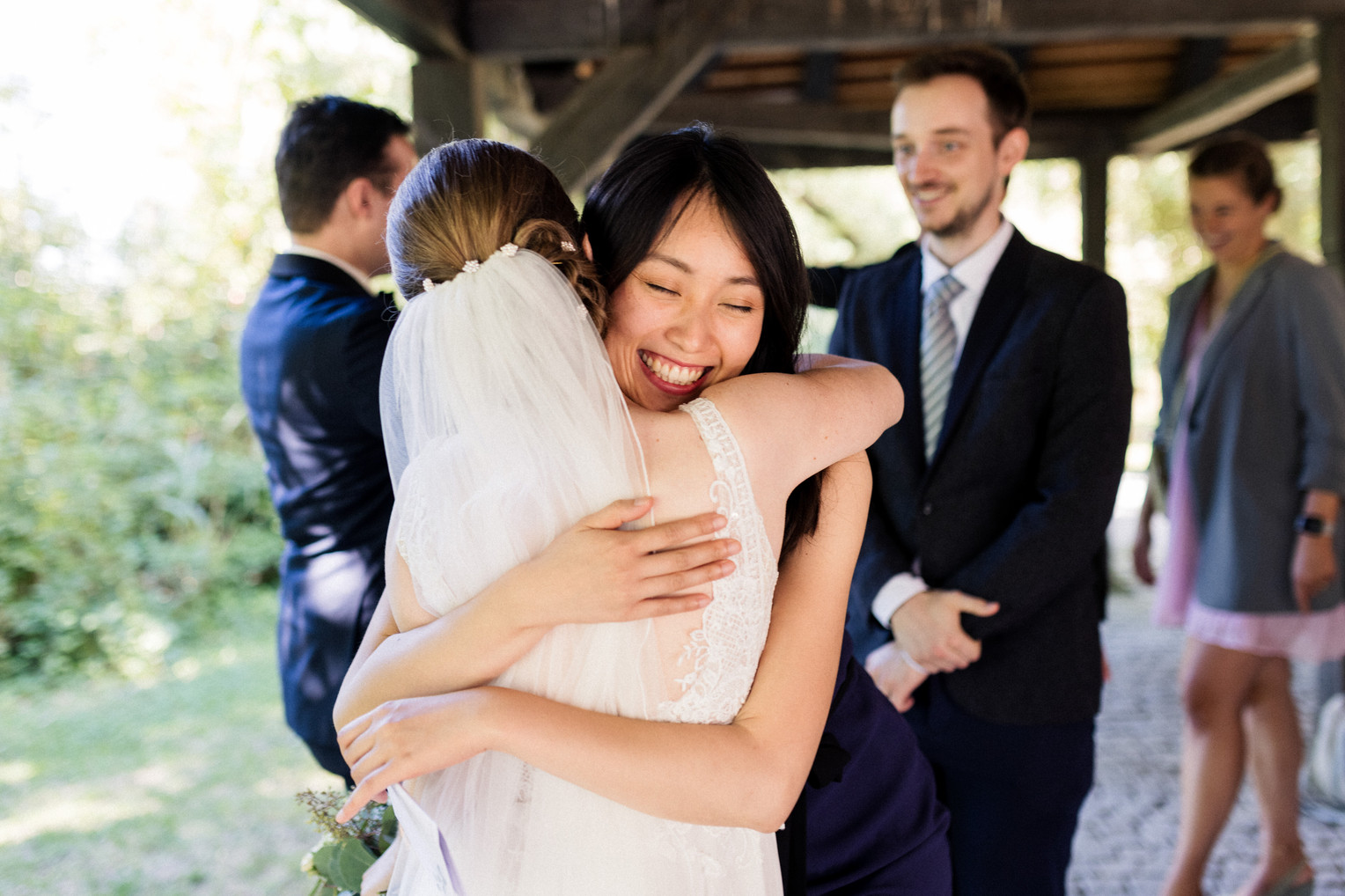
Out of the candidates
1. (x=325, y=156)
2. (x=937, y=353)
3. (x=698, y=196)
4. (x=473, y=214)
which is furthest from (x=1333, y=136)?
(x=473, y=214)

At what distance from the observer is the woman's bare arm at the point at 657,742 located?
1129 mm

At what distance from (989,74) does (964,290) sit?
1.71 feet

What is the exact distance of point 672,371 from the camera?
1522 millimetres

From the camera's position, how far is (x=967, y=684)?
208 centimetres

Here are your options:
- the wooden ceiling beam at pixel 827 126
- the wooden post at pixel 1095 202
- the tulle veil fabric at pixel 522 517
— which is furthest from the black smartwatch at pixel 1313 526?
the wooden post at pixel 1095 202

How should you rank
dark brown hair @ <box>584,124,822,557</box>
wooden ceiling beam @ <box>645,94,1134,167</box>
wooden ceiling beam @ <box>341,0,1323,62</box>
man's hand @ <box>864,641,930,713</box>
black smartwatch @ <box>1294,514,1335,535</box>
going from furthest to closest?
1. wooden ceiling beam @ <box>645,94,1134,167</box>
2. wooden ceiling beam @ <box>341,0,1323,62</box>
3. black smartwatch @ <box>1294,514,1335,535</box>
4. man's hand @ <box>864,641,930,713</box>
5. dark brown hair @ <box>584,124,822,557</box>

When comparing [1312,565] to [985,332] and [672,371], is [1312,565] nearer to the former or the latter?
[985,332]

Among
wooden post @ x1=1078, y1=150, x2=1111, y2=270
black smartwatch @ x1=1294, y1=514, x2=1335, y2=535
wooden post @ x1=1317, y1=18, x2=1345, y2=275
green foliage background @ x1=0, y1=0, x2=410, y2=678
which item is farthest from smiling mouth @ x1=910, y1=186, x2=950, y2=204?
green foliage background @ x1=0, y1=0, x2=410, y2=678

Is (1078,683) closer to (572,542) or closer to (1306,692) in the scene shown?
(572,542)

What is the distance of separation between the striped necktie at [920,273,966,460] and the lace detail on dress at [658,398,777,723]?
1058 millimetres

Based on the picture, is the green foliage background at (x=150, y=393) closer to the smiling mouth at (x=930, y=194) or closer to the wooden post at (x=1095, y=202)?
the smiling mouth at (x=930, y=194)

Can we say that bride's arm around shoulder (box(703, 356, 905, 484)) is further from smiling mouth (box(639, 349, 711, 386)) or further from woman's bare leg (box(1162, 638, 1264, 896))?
woman's bare leg (box(1162, 638, 1264, 896))

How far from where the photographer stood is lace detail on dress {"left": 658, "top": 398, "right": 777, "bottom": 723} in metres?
1.25

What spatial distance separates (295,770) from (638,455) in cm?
427
